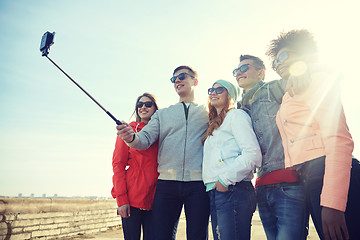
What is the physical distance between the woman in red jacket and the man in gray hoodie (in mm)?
207

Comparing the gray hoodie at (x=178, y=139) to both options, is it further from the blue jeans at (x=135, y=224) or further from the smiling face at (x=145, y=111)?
the blue jeans at (x=135, y=224)

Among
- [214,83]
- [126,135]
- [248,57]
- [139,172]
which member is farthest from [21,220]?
[248,57]

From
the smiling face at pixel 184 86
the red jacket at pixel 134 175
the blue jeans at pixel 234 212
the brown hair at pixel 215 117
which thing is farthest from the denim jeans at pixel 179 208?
the smiling face at pixel 184 86

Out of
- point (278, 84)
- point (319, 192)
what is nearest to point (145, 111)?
point (278, 84)

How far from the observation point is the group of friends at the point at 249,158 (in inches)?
59.6

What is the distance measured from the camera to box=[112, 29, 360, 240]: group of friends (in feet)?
4.96

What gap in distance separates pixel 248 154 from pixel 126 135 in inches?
48.7

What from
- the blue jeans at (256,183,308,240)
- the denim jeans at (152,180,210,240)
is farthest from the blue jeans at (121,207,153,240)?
the blue jeans at (256,183,308,240)

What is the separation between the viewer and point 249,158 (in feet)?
6.88

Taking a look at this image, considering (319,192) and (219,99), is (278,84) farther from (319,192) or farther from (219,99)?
(319,192)

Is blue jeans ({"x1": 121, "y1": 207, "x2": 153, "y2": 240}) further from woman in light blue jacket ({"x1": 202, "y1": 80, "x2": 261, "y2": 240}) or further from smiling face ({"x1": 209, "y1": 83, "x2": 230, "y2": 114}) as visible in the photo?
smiling face ({"x1": 209, "y1": 83, "x2": 230, "y2": 114})

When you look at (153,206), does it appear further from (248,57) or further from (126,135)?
(248,57)

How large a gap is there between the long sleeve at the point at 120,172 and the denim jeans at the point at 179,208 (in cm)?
44

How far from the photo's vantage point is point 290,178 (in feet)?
6.03
